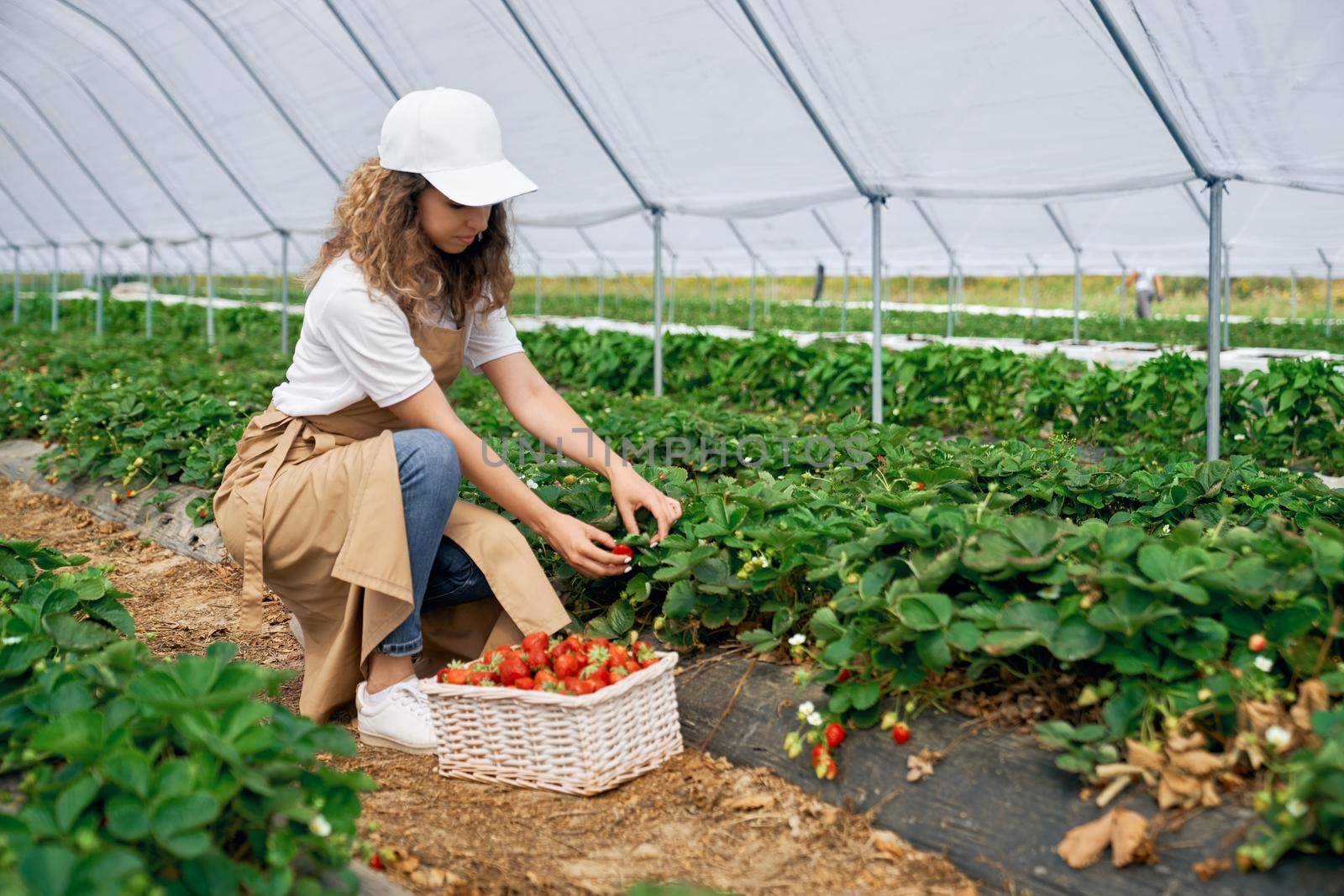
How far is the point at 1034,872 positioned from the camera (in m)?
1.74

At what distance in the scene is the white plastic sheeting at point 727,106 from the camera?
438 centimetres

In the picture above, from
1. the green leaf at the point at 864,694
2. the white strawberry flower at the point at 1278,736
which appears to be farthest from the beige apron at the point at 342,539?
the white strawberry flower at the point at 1278,736

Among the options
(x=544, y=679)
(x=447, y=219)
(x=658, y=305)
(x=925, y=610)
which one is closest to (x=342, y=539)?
(x=544, y=679)

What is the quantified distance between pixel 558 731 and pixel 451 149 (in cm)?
118

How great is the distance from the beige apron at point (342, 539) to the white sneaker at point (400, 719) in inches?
3.9

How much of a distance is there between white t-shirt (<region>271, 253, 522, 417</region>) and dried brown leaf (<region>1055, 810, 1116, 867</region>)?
4.91 ft

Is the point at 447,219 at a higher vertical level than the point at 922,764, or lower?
higher

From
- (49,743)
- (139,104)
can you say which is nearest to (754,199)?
(49,743)

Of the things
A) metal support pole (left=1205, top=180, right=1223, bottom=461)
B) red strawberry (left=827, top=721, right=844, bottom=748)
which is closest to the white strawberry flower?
red strawberry (left=827, top=721, right=844, bottom=748)

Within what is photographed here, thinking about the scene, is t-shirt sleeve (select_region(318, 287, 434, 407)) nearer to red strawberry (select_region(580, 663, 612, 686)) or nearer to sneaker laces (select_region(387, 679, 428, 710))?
sneaker laces (select_region(387, 679, 428, 710))

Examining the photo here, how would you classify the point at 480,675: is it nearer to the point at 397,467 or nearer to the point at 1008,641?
the point at 397,467

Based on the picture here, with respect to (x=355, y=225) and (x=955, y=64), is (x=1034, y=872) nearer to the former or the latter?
(x=355, y=225)

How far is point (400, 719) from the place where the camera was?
7.88 ft

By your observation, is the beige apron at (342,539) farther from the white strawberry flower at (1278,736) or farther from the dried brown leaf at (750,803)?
the white strawberry flower at (1278,736)
